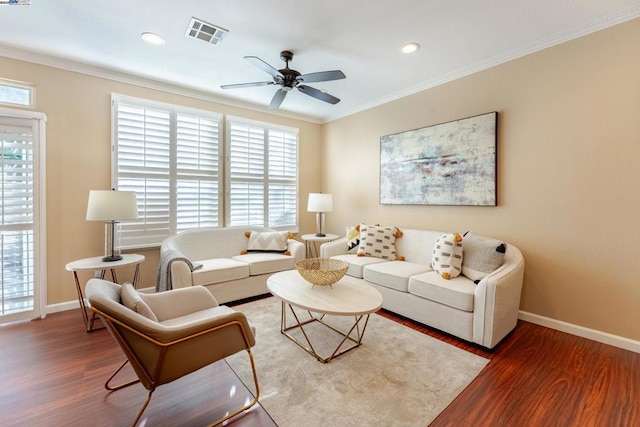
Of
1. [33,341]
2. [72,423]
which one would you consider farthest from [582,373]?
[33,341]

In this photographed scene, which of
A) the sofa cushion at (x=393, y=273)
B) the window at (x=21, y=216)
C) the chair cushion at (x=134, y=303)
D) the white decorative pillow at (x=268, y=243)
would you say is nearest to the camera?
the chair cushion at (x=134, y=303)

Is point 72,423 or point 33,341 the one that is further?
point 33,341

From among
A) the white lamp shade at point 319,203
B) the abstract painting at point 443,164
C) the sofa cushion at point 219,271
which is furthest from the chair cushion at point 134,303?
the abstract painting at point 443,164

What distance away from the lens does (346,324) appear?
2789mm

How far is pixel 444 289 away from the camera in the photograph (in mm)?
2535

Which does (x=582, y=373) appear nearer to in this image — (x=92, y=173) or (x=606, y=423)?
(x=606, y=423)

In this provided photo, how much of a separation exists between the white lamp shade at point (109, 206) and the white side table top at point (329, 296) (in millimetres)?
1686

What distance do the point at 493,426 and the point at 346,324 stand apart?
143cm

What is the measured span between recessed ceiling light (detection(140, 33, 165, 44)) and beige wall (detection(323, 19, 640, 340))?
3251 mm

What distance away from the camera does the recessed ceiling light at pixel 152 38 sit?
102 inches

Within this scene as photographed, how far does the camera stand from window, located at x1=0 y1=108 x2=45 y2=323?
2.69m

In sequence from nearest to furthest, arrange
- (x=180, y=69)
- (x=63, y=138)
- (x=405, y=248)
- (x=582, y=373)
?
(x=582, y=373), (x=63, y=138), (x=180, y=69), (x=405, y=248)

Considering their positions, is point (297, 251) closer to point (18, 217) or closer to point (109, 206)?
point (109, 206)

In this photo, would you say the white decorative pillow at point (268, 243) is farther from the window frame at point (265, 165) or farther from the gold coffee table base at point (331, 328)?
the gold coffee table base at point (331, 328)
